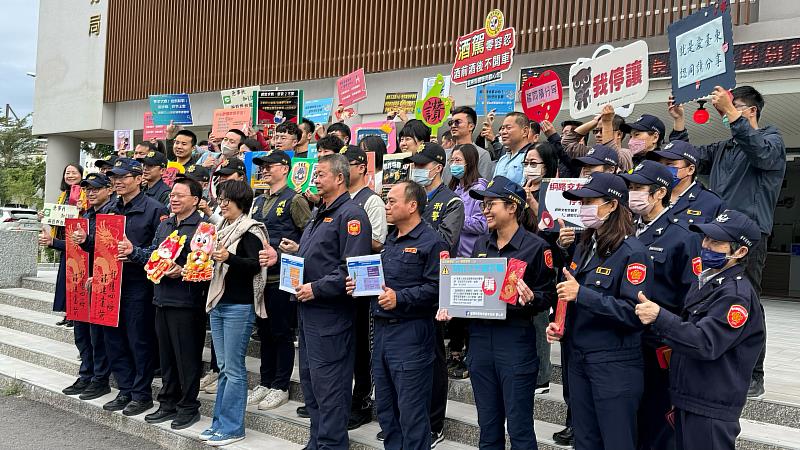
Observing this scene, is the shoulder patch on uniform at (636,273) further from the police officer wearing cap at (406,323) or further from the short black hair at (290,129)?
the short black hair at (290,129)

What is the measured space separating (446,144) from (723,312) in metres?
4.38

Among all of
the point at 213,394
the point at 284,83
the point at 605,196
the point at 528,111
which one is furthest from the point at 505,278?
the point at 284,83

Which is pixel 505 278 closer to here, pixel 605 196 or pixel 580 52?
pixel 605 196

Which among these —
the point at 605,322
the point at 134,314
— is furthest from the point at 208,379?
the point at 605,322

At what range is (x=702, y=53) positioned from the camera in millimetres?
5473

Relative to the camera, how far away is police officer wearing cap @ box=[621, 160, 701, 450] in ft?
13.9

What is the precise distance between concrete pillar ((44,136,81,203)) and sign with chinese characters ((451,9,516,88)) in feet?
58.2

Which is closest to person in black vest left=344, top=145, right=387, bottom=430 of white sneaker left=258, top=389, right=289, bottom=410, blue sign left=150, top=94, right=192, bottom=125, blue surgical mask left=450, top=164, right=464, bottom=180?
blue surgical mask left=450, top=164, right=464, bottom=180

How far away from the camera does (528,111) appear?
24.0ft

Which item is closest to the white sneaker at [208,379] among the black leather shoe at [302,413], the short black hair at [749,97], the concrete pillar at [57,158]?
the black leather shoe at [302,413]

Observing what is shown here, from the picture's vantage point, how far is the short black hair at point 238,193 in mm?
6020

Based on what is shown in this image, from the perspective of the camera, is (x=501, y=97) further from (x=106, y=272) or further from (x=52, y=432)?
(x=52, y=432)

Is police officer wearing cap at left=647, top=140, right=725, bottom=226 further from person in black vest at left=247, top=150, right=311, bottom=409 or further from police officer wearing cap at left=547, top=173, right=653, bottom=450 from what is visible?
person in black vest at left=247, top=150, right=311, bottom=409

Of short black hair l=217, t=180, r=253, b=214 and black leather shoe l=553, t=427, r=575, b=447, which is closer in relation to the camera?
black leather shoe l=553, t=427, r=575, b=447
